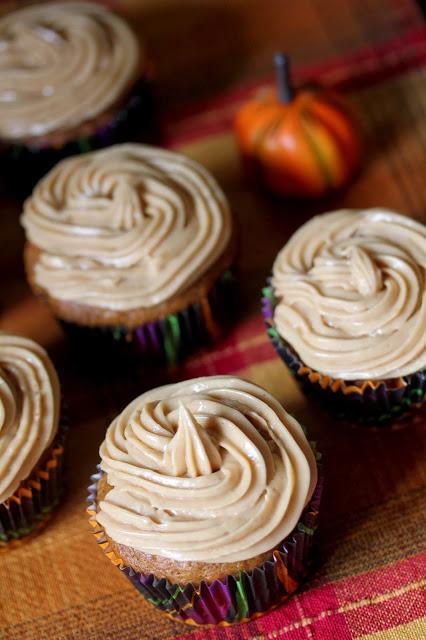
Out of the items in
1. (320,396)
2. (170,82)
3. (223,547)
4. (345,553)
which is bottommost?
(345,553)

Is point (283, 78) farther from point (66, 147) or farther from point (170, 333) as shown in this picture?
point (170, 333)

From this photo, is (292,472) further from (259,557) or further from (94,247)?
(94,247)

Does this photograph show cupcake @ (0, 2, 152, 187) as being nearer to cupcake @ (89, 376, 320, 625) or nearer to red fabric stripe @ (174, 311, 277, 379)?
red fabric stripe @ (174, 311, 277, 379)

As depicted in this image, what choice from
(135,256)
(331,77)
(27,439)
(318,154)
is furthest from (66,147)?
(27,439)

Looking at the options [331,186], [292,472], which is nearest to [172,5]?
[331,186]

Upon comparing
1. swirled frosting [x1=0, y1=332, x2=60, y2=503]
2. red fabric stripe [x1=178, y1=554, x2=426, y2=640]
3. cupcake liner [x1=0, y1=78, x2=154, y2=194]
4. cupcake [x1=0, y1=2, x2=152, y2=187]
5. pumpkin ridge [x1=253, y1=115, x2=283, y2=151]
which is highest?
cupcake [x1=0, y1=2, x2=152, y2=187]

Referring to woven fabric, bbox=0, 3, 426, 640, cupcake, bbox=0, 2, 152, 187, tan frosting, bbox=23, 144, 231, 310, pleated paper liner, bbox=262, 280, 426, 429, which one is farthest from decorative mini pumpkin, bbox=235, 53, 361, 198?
pleated paper liner, bbox=262, 280, 426, 429

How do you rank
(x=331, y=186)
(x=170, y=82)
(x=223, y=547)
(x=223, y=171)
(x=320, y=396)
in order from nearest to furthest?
(x=223, y=547) → (x=320, y=396) → (x=331, y=186) → (x=223, y=171) → (x=170, y=82)
